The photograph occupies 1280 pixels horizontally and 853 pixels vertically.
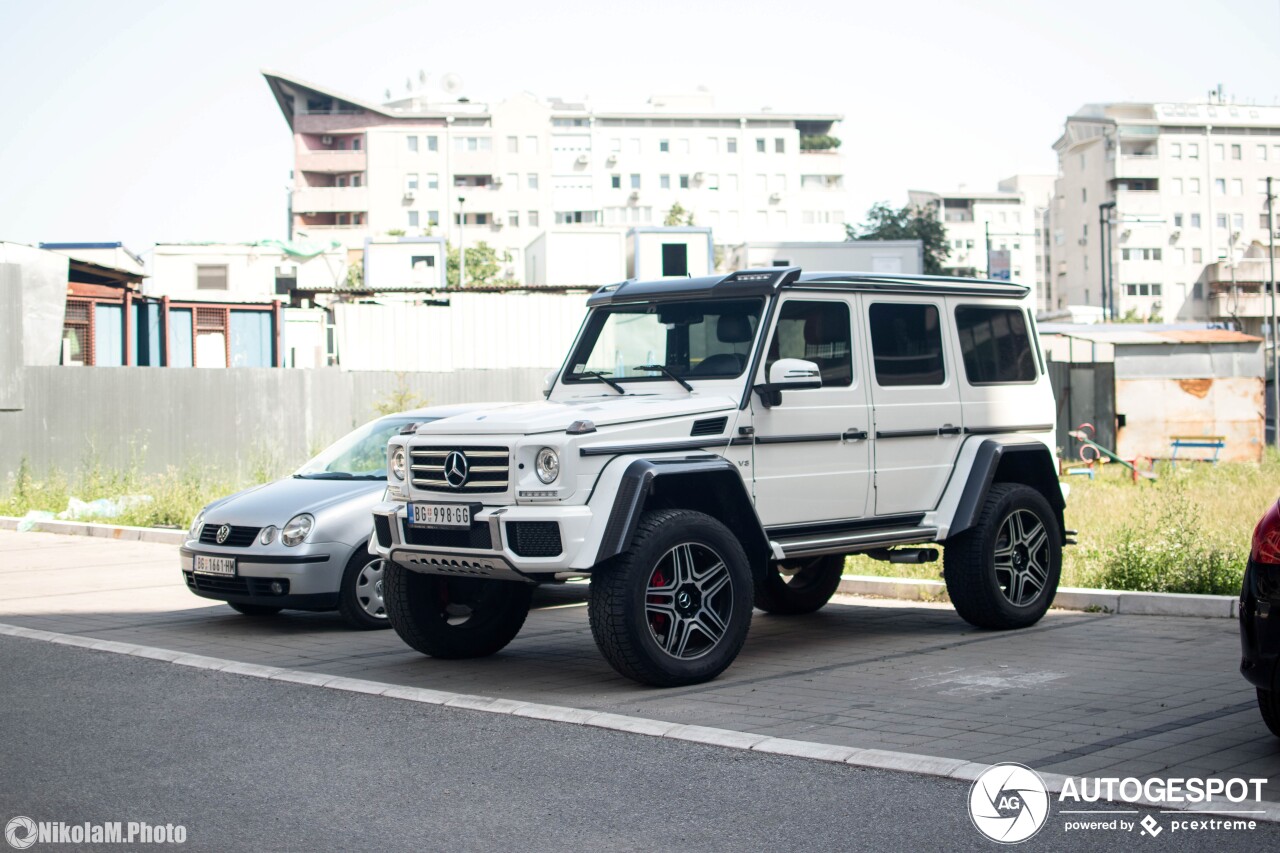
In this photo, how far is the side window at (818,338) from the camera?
857 cm

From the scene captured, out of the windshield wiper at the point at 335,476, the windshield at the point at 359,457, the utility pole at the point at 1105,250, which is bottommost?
the windshield wiper at the point at 335,476

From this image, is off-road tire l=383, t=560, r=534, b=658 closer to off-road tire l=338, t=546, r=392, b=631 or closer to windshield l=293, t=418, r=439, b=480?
off-road tire l=338, t=546, r=392, b=631

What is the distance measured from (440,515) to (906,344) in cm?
337

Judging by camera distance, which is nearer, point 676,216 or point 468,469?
point 468,469

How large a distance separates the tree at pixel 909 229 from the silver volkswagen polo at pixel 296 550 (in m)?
73.0

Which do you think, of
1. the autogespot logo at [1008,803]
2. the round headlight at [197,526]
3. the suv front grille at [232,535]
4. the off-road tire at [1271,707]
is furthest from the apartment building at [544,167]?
the autogespot logo at [1008,803]

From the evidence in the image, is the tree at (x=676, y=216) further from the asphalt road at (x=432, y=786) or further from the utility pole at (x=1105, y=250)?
the asphalt road at (x=432, y=786)

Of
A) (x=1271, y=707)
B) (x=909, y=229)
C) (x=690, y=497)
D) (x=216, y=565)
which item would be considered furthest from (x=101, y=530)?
(x=909, y=229)

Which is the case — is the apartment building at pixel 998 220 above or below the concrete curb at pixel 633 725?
above

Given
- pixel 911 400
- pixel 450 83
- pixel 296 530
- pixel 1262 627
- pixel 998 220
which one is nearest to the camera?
pixel 1262 627

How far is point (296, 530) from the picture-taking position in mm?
9922

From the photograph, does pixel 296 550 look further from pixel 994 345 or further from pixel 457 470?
pixel 994 345

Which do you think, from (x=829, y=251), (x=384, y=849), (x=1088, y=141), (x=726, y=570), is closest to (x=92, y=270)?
(x=829, y=251)

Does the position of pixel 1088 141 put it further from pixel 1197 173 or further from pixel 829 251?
pixel 829 251
